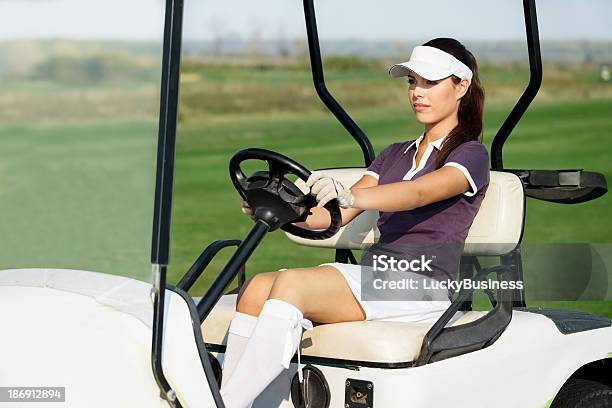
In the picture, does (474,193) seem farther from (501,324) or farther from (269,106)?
(269,106)

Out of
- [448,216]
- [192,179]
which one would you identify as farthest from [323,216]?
[192,179]

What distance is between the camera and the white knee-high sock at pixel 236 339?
3166mm

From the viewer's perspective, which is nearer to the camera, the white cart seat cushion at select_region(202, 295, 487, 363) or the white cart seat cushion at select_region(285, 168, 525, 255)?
the white cart seat cushion at select_region(202, 295, 487, 363)

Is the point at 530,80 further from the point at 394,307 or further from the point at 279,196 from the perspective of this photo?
the point at 279,196

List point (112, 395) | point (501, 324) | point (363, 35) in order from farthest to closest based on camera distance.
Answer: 1. point (363, 35)
2. point (501, 324)
3. point (112, 395)

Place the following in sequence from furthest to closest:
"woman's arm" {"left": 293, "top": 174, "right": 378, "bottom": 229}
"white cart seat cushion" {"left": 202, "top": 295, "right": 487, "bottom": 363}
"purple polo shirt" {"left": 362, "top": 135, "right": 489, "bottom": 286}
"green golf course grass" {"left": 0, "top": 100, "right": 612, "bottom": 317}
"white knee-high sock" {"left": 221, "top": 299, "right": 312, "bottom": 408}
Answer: "woman's arm" {"left": 293, "top": 174, "right": 378, "bottom": 229}
"purple polo shirt" {"left": 362, "top": 135, "right": 489, "bottom": 286}
"white cart seat cushion" {"left": 202, "top": 295, "right": 487, "bottom": 363}
"white knee-high sock" {"left": 221, "top": 299, "right": 312, "bottom": 408}
"green golf course grass" {"left": 0, "top": 100, "right": 612, "bottom": 317}

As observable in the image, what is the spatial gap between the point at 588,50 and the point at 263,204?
23.4 metres

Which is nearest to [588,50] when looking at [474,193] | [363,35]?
[363,35]

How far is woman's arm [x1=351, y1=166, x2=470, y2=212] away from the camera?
126 inches

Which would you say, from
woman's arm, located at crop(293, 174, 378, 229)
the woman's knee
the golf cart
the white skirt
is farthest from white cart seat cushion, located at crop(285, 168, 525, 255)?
the woman's knee

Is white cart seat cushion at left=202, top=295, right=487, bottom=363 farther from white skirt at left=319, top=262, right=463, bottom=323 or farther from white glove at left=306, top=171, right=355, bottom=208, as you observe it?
white glove at left=306, top=171, right=355, bottom=208

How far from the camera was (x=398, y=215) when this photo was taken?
11.7 feet

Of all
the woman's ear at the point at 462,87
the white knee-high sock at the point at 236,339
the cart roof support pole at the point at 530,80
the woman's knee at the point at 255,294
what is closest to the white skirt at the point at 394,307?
the woman's knee at the point at 255,294

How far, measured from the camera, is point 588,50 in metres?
25.5
